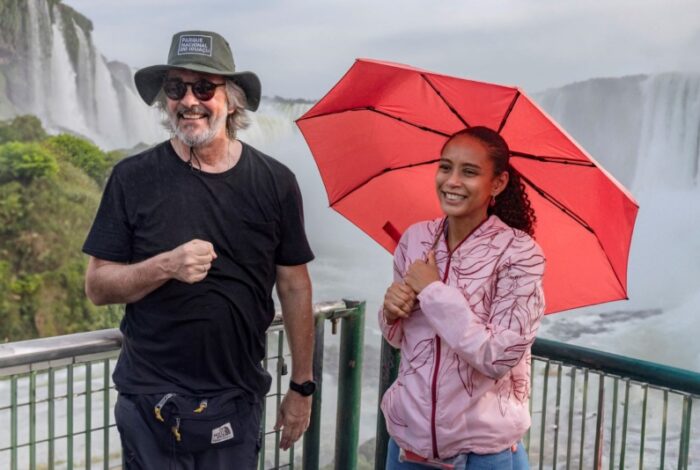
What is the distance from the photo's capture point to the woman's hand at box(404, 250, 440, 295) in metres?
1.94

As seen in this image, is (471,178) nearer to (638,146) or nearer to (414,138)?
(414,138)

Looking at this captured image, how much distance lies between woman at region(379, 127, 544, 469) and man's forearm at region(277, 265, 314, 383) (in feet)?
1.19

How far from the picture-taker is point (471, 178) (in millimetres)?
1969

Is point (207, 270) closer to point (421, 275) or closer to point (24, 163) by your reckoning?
point (421, 275)

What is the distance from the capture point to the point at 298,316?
2361 millimetres

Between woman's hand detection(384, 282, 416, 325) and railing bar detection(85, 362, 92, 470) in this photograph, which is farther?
railing bar detection(85, 362, 92, 470)

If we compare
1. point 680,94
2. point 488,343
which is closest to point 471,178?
point 488,343

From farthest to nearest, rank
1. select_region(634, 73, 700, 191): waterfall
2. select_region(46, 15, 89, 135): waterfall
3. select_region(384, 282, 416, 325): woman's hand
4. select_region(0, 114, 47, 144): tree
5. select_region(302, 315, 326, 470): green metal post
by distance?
select_region(46, 15, 89, 135): waterfall < select_region(0, 114, 47, 144): tree < select_region(634, 73, 700, 191): waterfall < select_region(302, 315, 326, 470): green metal post < select_region(384, 282, 416, 325): woman's hand

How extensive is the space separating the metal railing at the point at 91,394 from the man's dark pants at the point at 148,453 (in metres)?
0.18

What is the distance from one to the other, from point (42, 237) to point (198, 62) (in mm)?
32365

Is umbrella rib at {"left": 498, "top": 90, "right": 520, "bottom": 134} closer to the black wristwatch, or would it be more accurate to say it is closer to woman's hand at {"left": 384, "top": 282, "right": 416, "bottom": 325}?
woman's hand at {"left": 384, "top": 282, "right": 416, "bottom": 325}

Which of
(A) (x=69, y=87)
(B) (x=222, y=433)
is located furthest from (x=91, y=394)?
(A) (x=69, y=87)

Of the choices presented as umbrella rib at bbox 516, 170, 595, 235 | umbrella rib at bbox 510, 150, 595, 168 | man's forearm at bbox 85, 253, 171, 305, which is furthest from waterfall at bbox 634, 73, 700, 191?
man's forearm at bbox 85, 253, 171, 305

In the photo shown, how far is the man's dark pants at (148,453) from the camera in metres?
2.06
